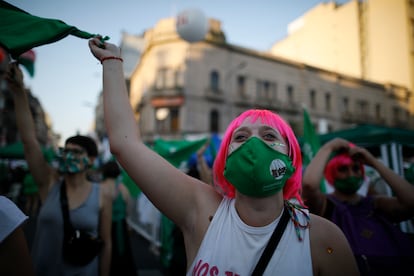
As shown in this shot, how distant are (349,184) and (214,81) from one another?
2244cm

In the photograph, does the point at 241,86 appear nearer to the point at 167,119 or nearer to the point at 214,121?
the point at 214,121

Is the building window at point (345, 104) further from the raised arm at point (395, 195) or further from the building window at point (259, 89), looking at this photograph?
the raised arm at point (395, 195)

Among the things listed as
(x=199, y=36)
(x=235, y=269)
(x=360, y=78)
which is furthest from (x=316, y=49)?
(x=235, y=269)

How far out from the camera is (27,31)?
59.4 inches

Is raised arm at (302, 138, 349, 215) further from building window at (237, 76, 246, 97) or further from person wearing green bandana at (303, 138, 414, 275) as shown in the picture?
building window at (237, 76, 246, 97)

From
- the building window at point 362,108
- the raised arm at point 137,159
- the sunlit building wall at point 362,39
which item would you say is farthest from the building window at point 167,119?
the building window at point 362,108

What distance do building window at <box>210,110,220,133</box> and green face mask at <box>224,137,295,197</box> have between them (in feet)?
72.6

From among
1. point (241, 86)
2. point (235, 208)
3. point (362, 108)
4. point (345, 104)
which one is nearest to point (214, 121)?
point (241, 86)

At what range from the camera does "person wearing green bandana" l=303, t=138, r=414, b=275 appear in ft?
6.31

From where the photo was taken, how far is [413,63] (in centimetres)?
3012

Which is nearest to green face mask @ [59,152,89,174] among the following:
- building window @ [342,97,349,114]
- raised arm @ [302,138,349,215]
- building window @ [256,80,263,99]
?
raised arm @ [302,138,349,215]

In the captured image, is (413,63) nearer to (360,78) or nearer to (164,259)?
(360,78)

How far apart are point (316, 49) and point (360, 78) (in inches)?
266

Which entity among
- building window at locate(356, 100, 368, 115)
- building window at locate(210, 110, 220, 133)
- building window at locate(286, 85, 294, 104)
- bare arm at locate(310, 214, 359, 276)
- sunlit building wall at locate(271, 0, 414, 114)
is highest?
sunlit building wall at locate(271, 0, 414, 114)
